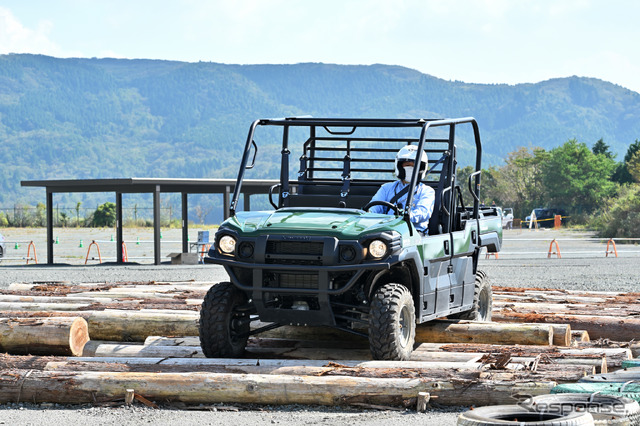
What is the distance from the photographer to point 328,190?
11828 millimetres

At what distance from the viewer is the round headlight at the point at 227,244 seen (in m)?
9.45

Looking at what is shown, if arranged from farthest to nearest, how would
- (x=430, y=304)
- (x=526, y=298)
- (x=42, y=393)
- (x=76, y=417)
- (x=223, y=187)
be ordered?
(x=223, y=187), (x=526, y=298), (x=430, y=304), (x=42, y=393), (x=76, y=417)

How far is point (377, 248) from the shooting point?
9078mm

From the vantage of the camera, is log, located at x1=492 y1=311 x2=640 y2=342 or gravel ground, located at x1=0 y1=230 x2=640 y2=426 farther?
log, located at x1=492 y1=311 x2=640 y2=342

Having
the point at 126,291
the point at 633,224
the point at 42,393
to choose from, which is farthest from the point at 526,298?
the point at 633,224

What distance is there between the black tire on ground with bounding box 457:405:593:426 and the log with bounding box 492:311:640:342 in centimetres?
555

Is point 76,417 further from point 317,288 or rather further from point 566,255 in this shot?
point 566,255

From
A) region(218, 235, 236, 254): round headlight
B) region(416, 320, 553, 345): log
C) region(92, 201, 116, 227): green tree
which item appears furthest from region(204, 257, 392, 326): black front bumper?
region(92, 201, 116, 227): green tree

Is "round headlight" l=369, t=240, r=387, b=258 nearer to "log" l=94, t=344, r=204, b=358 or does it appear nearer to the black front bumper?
the black front bumper

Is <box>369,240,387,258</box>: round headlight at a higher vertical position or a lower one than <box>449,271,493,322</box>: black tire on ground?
higher

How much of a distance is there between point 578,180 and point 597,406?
93285 mm

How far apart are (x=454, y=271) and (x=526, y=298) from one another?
5.16 m

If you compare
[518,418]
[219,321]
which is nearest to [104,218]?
[219,321]

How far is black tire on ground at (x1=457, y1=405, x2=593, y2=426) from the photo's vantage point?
625cm
